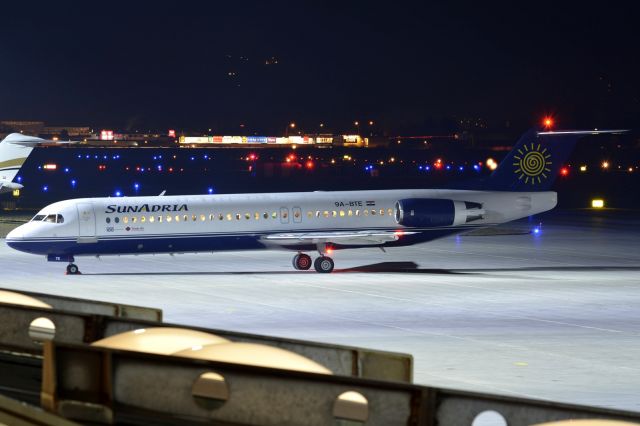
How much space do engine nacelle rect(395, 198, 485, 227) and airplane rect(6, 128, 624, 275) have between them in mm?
39

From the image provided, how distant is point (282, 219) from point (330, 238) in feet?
6.52

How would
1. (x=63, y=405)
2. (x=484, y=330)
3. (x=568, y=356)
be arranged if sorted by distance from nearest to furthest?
(x=63, y=405)
(x=568, y=356)
(x=484, y=330)

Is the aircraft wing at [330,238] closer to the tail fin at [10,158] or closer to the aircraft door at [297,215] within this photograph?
the aircraft door at [297,215]

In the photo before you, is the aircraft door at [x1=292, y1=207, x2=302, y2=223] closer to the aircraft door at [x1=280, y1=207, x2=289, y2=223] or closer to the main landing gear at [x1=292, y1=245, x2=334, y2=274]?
the aircraft door at [x1=280, y1=207, x2=289, y2=223]

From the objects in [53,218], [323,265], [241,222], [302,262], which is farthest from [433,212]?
[53,218]

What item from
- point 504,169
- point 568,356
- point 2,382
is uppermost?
point 504,169

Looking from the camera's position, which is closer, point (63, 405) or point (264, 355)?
point (63, 405)

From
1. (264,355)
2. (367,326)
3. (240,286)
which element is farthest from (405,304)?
(264,355)

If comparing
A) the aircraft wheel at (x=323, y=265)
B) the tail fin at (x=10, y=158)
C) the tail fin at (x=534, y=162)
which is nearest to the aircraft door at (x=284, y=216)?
the aircraft wheel at (x=323, y=265)

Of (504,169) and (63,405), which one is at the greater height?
(504,169)

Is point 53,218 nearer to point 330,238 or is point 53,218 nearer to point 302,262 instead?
point 302,262

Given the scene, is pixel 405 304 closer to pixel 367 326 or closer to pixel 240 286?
pixel 367 326

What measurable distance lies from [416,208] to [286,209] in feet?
16.5

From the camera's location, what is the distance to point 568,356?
75.9 ft
